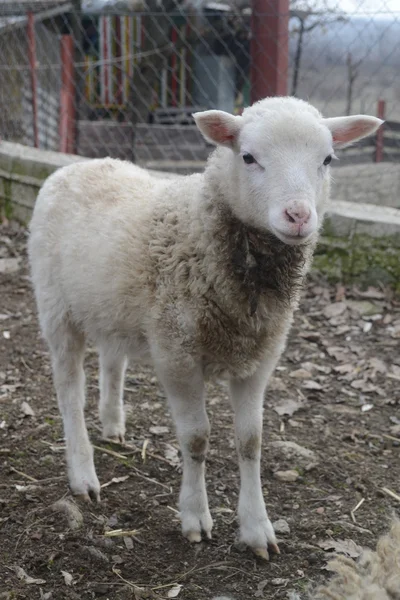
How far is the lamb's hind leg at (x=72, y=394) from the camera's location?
3.53 m

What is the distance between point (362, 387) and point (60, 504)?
201cm

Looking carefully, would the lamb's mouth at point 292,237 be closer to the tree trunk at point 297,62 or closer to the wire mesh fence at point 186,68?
the wire mesh fence at point 186,68

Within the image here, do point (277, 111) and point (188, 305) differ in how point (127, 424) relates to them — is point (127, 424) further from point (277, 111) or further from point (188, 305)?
point (277, 111)

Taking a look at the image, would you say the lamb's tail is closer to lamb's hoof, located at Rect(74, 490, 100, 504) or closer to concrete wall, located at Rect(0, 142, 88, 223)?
lamb's hoof, located at Rect(74, 490, 100, 504)

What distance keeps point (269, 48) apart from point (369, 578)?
15.1 ft

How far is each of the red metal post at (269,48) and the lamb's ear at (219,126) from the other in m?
3.14

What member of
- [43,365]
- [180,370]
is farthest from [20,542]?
[43,365]

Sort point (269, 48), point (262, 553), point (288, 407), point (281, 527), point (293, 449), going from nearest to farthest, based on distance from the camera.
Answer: point (262, 553) < point (281, 527) < point (293, 449) < point (288, 407) < point (269, 48)

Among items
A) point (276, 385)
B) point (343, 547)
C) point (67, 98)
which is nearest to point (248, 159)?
point (343, 547)

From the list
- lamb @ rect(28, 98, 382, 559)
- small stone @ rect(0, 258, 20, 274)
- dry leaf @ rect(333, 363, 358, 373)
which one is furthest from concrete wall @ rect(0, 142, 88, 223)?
lamb @ rect(28, 98, 382, 559)

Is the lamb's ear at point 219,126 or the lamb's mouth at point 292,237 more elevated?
the lamb's ear at point 219,126

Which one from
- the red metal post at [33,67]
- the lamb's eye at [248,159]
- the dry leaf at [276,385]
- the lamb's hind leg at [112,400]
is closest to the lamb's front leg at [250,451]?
the lamb's eye at [248,159]

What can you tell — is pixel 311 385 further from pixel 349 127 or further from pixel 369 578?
pixel 369 578

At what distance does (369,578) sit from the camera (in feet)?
7.70
